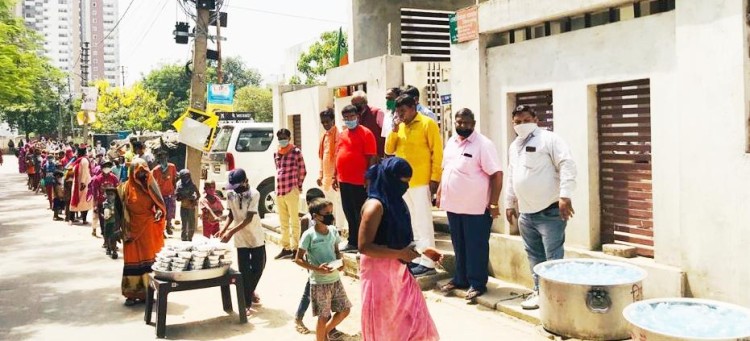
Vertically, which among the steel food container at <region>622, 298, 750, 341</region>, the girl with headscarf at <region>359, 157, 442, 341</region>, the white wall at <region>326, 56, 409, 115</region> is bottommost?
the steel food container at <region>622, 298, 750, 341</region>

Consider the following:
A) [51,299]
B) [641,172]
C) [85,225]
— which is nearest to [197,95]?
[85,225]

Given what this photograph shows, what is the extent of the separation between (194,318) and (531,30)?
463 centimetres

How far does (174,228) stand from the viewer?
13.3 m

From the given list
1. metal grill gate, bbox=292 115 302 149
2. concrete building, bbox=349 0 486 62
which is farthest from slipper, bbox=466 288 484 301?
metal grill gate, bbox=292 115 302 149

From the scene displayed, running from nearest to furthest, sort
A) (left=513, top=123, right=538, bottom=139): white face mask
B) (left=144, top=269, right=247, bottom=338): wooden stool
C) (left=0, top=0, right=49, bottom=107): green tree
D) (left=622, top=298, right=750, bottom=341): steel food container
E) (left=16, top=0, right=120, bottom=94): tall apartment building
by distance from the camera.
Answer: (left=622, top=298, right=750, bottom=341): steel food container, (left=513, top=123, right=538, bottom=139): white face mask, (left=144, top=269, right=247, bottom=338): wooden stool, (left=0, top=0, right=49, bottom=107): green tree, (left=16, top=0, right=120, bottom=94): tall apartment building

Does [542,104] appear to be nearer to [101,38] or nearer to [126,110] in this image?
[126,110]

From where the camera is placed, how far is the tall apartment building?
158 meters

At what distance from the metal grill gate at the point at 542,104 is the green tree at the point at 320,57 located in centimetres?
2724

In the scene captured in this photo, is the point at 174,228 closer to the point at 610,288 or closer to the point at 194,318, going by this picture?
the point at 194,318

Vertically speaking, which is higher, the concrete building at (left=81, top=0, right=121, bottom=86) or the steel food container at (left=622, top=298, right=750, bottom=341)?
the concrete building at (left=81, top=0, right=121, bottom=86)

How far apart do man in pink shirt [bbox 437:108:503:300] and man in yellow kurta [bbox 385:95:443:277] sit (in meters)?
0.23

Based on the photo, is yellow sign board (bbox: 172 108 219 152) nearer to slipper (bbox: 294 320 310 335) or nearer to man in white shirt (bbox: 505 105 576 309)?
slipper (bbox: 294 320 310 335)

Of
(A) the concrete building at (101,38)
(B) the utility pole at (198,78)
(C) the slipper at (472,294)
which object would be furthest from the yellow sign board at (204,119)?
(A) the concrete building at (101,38)

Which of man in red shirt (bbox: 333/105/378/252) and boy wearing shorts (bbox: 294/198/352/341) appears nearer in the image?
boy wearing shorts (bbox: 294/198/352/341)
